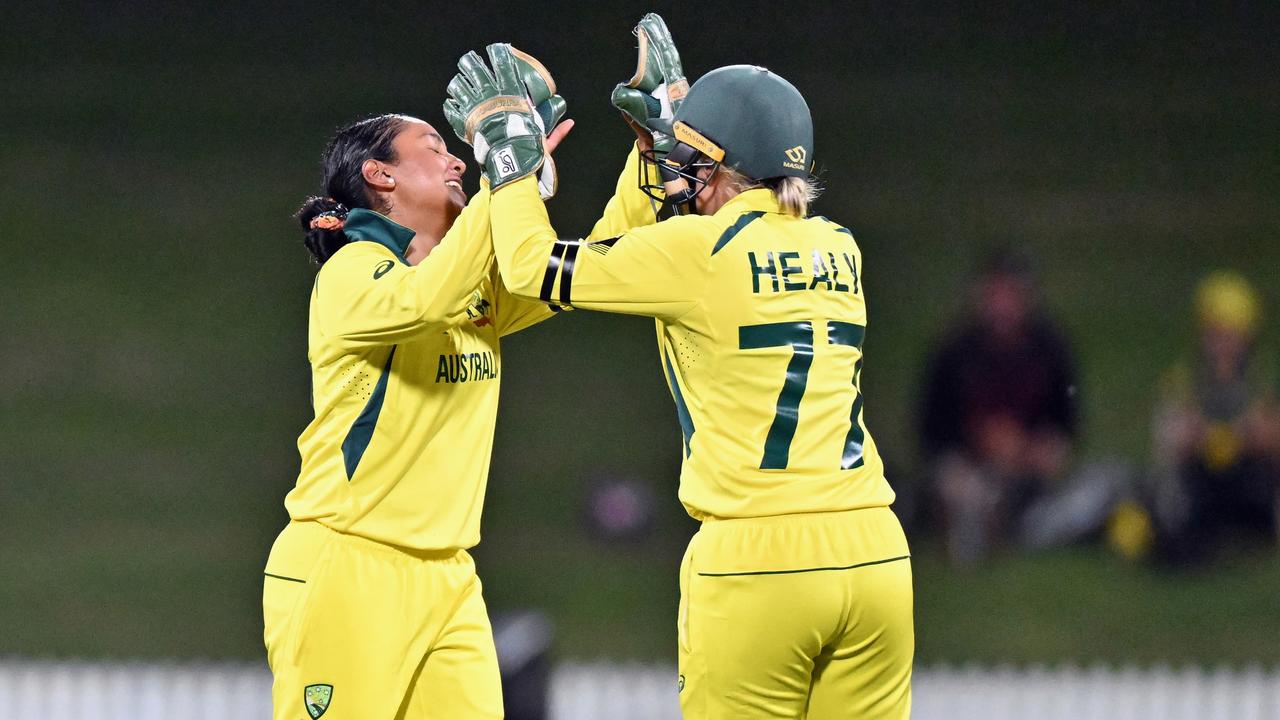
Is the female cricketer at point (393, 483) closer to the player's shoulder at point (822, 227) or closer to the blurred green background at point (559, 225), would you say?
the player's shoulder at point (822, 227)

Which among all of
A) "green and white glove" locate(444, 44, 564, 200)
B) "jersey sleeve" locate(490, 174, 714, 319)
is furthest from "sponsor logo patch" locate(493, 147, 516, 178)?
"jersey sleeve" locate(490, 174, 714, 319)

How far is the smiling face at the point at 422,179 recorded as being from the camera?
2.56m

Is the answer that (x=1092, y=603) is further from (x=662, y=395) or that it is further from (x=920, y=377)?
(x=662, y=395)

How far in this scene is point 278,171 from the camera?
583cm

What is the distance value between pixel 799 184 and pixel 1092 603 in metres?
3.96

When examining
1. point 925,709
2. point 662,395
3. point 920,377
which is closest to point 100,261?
point 662,395

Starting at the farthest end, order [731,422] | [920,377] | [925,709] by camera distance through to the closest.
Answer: [920,377], [925,709], [731,422]

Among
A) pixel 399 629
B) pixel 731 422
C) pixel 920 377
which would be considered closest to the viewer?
pixel 731 422

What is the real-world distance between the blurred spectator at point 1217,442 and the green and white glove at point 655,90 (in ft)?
12.5

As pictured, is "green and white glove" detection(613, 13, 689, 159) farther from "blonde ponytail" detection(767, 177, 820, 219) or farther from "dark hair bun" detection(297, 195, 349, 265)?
"dark hair bun" detection(297, 195, 349, 265)

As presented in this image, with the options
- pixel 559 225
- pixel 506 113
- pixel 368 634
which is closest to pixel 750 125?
pixel 506 113

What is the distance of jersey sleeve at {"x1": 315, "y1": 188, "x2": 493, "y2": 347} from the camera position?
225 centimetres

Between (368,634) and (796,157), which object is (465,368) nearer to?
(368,634)

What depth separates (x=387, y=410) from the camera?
94.3 inches
